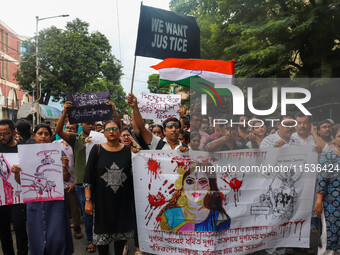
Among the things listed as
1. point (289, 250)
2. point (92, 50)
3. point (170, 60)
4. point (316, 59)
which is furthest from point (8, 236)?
point (92, 50)

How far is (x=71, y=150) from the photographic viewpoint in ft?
19.7

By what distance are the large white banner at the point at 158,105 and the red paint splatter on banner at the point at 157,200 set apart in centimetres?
393

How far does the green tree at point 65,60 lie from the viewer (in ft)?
118

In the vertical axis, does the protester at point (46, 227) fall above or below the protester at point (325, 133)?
below

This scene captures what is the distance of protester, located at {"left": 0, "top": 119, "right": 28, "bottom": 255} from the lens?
4.45m

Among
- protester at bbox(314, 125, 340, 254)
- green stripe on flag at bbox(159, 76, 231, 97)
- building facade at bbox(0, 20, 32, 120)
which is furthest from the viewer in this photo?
building facade at bbox(0, 20, 32, 120)

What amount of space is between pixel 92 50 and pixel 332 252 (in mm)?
36132

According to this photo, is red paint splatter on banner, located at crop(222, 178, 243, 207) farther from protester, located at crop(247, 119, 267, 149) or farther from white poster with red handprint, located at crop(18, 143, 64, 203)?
white poster with red handprint, located at crop(18, 143, 64, 203)

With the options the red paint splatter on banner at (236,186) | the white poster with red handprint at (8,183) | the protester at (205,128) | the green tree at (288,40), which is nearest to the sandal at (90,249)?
the white poster with red handprint at (8,183)

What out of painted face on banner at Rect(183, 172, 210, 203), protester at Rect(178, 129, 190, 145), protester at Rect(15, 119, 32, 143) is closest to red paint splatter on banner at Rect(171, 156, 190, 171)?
painted face on banner at Rect(183, 172, 210, 203)

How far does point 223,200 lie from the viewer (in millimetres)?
4078

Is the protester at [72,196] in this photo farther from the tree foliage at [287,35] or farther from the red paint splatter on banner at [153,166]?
the tree foliage at [287,35]

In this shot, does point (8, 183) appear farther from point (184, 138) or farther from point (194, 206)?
point (184, 138)

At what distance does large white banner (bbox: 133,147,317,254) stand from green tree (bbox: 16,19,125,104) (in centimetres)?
3282
